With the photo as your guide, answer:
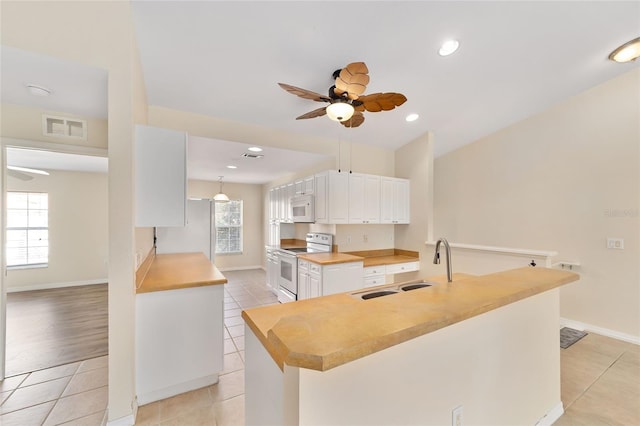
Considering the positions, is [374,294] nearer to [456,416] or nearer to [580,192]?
[456,416]

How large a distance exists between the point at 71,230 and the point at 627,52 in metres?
9.07

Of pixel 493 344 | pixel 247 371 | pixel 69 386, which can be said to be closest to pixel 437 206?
pixel 493 344

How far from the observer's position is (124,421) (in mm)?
1760

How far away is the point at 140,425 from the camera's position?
1792mm

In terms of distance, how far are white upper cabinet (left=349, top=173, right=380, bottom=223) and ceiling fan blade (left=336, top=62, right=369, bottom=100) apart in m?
1.94

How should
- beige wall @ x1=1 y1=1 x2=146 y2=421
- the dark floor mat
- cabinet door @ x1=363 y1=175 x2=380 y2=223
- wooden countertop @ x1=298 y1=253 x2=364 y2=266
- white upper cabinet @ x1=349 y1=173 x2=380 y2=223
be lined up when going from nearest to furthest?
beige wall @ x1=1 y1=1 x2=146 y2=421, the dark floor mat, wooden countertop @ x1=298 y1=253 x2=364 y2=266, white upper cabinet @ x1=349 y1=173 x2=380 y2=223, cabinet door @ x1=363 y1=175 x2=380 y2=223

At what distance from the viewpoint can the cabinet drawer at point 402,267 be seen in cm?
407

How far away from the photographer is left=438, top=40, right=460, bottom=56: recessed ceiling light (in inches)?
89.0

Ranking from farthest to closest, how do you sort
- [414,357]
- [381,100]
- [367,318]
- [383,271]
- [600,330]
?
1. [383,271]
2. [600,330]
3. [381,100]
4. [414,357]
5. [367,318]

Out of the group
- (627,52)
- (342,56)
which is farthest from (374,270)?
(627,52)

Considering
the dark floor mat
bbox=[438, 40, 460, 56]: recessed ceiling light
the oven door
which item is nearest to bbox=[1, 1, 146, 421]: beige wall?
the oven door

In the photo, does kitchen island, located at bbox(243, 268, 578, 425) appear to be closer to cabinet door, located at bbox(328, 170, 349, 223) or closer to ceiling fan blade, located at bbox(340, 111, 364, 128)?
ceiling fan blade, located at bbox(340, 111, 364, 128)

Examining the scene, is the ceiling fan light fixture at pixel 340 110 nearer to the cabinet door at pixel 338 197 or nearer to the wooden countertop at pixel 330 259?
the cabinet door at pixel 338 197

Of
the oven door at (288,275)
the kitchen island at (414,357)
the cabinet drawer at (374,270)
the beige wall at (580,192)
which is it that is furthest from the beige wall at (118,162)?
the beige wall at (580,192)
